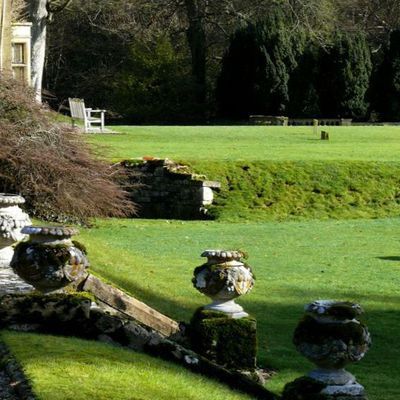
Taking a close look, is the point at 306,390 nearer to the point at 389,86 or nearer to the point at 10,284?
the point at 10,284

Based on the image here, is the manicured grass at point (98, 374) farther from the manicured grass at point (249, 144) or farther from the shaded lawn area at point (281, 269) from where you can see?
the manicured grass at point (249, 144)

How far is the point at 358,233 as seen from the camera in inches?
1047

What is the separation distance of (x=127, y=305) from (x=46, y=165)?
9769mm

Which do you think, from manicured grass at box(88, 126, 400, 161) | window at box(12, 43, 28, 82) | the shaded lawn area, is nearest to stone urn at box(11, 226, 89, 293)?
the shaded lawn area

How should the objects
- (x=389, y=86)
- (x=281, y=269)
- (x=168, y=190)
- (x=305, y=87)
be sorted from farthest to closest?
(x=389, y=86)
(x=305, y=87)
(x=168, y=190)
(x=281, y=269)

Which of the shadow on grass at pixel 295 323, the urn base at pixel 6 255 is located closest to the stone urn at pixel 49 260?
the shadow on grass at pixel 295 323

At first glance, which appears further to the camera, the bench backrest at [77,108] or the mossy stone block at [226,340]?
the bench backrest at [77,108]

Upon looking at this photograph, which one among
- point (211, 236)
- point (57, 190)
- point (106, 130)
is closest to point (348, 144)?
point (106, 130)

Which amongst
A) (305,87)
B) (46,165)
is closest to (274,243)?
(46,165)

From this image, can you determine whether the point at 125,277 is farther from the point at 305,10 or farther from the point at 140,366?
the point at 305,10

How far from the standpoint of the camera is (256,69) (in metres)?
60.7

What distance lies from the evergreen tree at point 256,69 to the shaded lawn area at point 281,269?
31283mm

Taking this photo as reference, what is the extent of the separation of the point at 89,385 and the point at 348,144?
3084cm

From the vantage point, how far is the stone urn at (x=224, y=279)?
10805 millimetres
